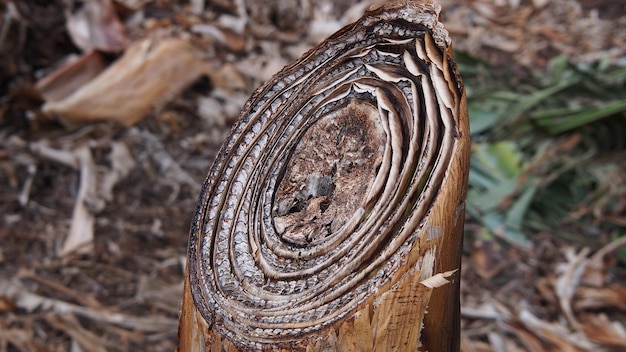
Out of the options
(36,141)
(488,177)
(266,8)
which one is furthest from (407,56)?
(266,8)

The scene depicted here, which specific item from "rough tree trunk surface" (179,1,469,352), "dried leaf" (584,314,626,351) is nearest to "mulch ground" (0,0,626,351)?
"dried leaf" (584,314,626,351)

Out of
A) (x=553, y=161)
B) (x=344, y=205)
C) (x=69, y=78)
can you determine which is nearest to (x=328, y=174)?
(x=344, y=205)

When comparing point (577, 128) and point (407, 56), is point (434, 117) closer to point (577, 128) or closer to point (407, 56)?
point (407, 56)

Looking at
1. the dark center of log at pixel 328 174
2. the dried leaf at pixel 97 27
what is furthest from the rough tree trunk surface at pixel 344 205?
the dried leaf at pixel 97 27

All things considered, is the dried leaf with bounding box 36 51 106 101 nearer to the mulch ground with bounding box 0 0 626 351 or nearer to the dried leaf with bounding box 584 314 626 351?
the mulch ground with bounding box 0 0 626 351

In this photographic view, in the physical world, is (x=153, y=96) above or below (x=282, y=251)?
above

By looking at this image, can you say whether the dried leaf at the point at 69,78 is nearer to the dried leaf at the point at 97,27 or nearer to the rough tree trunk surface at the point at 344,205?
the dried leaf at the point at 97,27

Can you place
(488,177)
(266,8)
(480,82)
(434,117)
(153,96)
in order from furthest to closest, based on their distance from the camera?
(266,8) < (480,82) < (153,96) < (488,177) < (434,117)

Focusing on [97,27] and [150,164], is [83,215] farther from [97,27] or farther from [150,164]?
[97,27]
